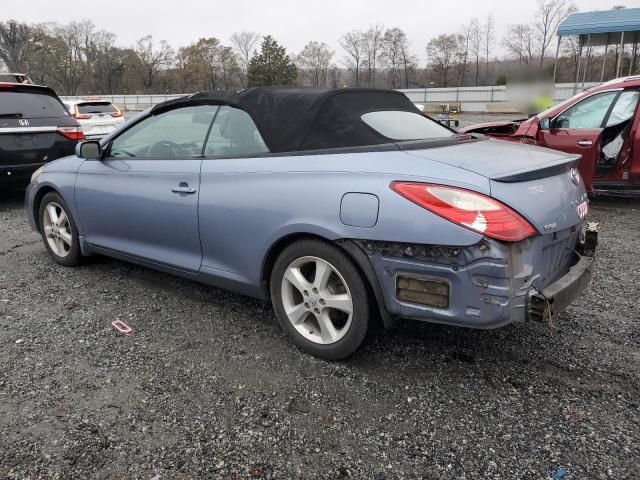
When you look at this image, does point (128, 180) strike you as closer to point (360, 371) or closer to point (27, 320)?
point (27, 320)

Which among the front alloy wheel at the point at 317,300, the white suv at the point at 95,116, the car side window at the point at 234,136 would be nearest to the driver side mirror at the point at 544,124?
the car side window at the point at 234,136

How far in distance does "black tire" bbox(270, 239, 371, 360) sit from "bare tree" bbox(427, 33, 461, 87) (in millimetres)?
55642

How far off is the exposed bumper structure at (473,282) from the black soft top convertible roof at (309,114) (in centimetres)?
73

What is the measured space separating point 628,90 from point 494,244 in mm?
5541

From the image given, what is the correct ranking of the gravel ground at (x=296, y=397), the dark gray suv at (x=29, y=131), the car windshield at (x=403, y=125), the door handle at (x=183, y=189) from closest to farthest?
the gravel ground at (x=296, y=397), the car windshield at (x=403, y=125), the door handle at (x=183, y=189), the dark gray suv at (x=29, y=131)

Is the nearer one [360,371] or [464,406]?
[464,406]

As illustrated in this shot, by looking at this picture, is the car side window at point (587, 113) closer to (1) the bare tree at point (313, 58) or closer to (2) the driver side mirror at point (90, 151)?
(2) the driver side mirror at point (90, 151)

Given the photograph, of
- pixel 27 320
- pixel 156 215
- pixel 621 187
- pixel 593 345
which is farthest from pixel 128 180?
pixel 621 187

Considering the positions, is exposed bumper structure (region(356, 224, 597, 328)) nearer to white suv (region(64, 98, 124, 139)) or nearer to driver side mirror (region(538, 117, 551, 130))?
driver side mirror (region(538, 117, 551, 130))

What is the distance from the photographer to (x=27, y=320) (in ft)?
11.5

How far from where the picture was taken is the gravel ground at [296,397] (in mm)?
2121

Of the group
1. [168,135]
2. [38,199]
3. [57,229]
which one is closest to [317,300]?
[168,135]

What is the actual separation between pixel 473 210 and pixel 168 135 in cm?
242

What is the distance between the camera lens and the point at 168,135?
3752 mm
